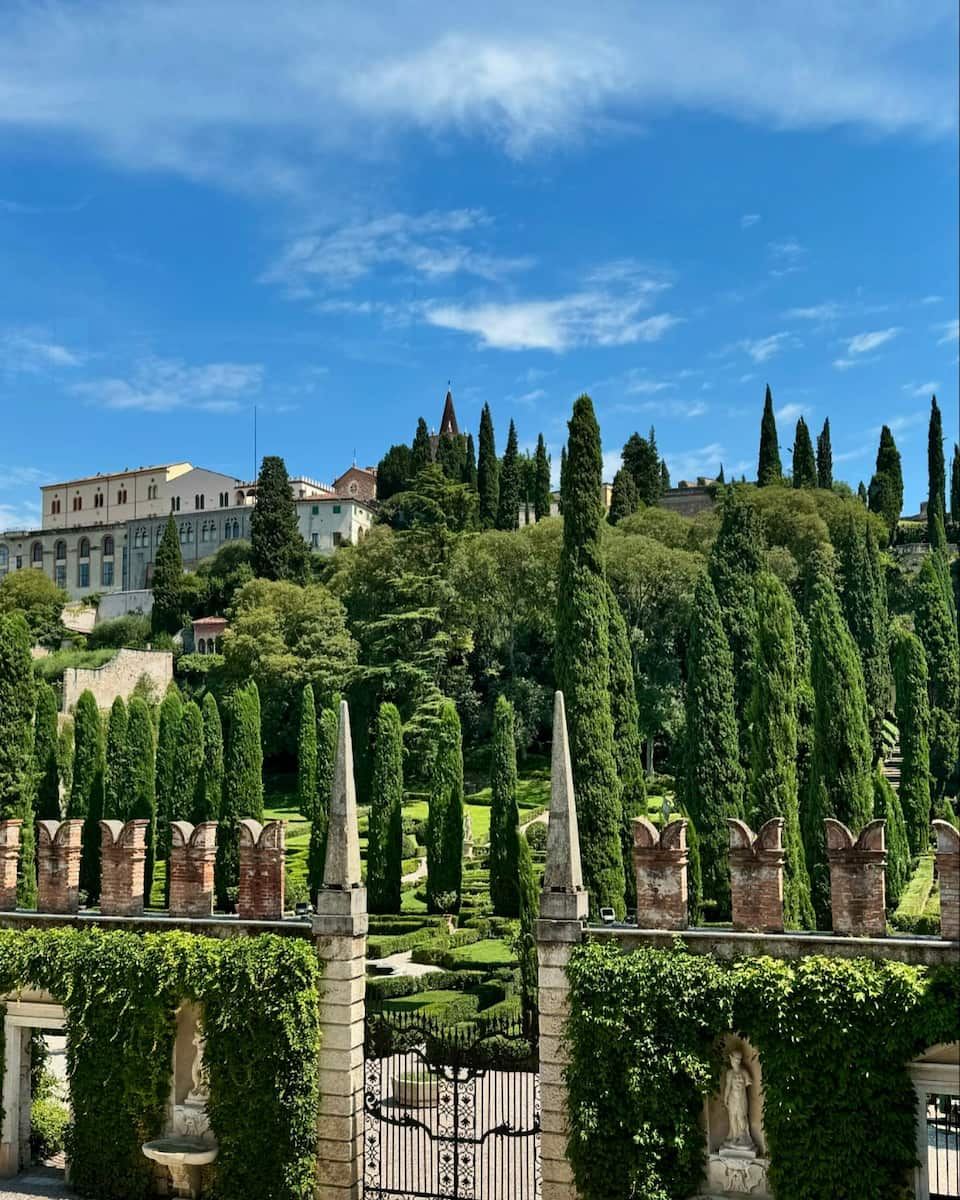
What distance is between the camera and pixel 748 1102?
12.2 m

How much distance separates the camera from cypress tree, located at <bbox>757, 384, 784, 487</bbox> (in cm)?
8094

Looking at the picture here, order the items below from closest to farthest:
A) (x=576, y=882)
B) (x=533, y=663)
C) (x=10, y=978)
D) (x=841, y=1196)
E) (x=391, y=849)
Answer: (x=841, y=1196), (x=576, y=882), (x=10, y=978), (x=391, y=849), (x=533, y=663)

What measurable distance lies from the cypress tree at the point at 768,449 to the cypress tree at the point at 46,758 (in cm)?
5382

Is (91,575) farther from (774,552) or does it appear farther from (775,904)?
(775,904)

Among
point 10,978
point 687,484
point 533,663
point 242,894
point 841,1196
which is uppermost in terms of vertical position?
point 687,484

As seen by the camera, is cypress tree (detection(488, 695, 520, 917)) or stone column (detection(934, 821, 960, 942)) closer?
stone column (detection(934, 821, 960, 942))

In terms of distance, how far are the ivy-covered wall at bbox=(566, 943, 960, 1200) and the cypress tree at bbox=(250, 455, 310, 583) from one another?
73.1m

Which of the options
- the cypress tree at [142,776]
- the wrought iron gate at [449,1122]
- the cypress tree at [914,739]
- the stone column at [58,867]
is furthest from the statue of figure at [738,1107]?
the cypress tree at [142,776]

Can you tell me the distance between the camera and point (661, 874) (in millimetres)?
12773

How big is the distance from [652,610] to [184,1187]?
44.7 metres

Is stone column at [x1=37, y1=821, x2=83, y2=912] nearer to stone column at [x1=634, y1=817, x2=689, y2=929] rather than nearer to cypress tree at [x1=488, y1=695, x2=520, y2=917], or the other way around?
stone column at [x1=634, y1=817, x2=689, y2=929]

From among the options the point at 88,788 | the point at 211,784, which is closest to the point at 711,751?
the point at 211,784

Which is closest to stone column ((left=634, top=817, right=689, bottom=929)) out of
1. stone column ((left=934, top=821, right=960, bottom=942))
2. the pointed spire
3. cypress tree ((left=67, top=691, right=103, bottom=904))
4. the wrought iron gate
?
stone column ((left=934, top=821, right=960, bottom=942))

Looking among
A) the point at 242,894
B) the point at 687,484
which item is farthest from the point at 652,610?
the point at 687,484
